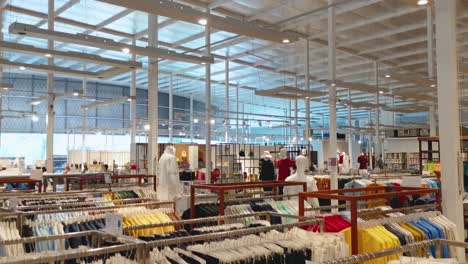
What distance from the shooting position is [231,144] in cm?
1591

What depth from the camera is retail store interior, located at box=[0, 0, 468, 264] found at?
3.21 m

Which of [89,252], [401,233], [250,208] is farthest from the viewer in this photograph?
[250,208]

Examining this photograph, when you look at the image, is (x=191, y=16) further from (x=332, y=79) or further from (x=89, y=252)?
(x=332, y=79)

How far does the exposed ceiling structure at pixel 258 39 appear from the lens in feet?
24.2

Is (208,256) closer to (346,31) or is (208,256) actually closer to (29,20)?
(346,31)

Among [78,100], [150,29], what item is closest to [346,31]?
[150,29]

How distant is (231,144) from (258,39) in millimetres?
6980

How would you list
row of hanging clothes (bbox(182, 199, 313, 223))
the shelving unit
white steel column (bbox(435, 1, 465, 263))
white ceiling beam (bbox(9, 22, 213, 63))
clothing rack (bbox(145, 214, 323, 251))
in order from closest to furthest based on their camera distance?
clothing rack (bbox(145, 214, 323, 251)), white steel column (bbox(435, 1, 465, 263)), row of hanging clothes (bbox(182, 199, 313, 223)), white ceiling beam (bbox(9, 22, 213, 63)), the shelving unit

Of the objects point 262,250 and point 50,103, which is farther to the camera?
point 50,103

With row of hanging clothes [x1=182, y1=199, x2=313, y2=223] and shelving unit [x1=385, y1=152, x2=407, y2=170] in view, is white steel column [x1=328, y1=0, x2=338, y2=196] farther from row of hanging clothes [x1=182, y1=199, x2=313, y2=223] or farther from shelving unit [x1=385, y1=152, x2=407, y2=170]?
shelving unit [x1=385, y1=152, x2=407, y2=170]

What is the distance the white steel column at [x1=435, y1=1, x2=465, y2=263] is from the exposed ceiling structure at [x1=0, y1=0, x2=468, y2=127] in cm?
56

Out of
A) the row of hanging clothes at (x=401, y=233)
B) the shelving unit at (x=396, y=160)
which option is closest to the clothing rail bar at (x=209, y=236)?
the row of hanging clothes at (x=401, y=233)

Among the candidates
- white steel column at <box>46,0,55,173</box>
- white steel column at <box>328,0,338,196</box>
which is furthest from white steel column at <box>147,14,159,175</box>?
white steel column at <box>328,0,338,196</box>

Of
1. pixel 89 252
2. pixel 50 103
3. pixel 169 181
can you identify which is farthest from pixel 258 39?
pixel 89 252
